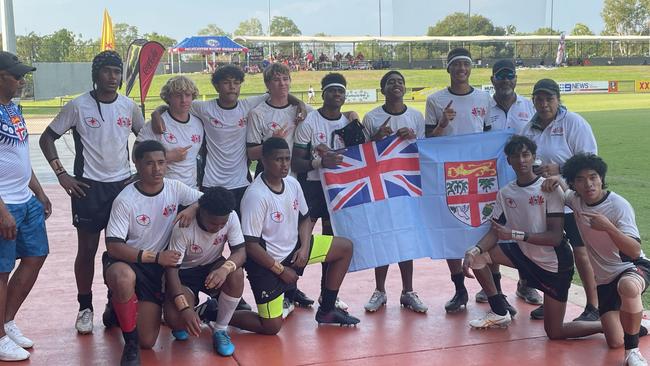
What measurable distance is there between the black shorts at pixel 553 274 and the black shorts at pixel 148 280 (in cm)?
264

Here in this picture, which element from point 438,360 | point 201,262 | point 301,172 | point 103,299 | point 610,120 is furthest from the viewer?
point 610,120

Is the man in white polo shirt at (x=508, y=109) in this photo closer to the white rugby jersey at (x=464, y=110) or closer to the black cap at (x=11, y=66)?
the white rugby jersey at (x=464, y=110)

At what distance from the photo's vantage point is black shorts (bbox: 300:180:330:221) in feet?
21.2

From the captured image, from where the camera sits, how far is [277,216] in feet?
18.6

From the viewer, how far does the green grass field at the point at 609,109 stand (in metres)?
12.3

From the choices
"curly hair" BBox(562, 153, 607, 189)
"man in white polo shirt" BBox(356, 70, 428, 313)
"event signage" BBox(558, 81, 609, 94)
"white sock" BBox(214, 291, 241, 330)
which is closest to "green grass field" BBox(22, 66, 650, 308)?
"curly hair" BBox(562, 153, 607, 189)

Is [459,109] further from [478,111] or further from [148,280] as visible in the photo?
[148,280]

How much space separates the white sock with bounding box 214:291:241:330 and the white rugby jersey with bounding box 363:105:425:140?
1.87m

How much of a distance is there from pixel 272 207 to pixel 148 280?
1035mm

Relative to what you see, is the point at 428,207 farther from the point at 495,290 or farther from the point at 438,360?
the point at 438,360

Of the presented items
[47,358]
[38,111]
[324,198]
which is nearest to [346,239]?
[324,198]

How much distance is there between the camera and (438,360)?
16.8 ft

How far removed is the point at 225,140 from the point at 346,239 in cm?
128

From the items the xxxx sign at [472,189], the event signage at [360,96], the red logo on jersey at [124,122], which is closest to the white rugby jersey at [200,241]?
the red logo on jersey at [124,122]
